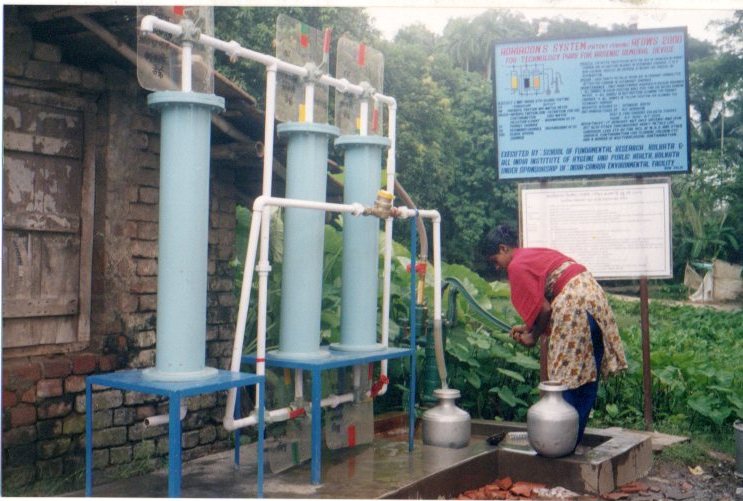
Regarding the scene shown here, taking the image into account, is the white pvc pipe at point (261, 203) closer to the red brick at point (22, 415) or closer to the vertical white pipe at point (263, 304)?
the vertical white pipe at point (263, 304)

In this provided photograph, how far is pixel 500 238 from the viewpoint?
5336 mm

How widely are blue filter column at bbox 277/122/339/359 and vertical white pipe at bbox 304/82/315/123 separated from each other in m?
0.11

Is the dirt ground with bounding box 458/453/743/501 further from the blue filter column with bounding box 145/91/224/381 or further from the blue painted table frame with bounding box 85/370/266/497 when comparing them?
the blue filter column with bounding box 145/91/224/381

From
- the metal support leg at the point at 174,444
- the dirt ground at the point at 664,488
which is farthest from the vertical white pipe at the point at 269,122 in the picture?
the dirt ground at the point at 664,488

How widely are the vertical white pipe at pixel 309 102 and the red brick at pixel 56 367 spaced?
1929 mm

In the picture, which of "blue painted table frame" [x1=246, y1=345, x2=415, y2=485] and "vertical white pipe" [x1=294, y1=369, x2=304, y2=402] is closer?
"blue painted table frame" [x1=246, y1=345, x2=415, y2=485]

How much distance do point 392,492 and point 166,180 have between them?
6.32 feet

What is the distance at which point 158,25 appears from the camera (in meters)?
3.82

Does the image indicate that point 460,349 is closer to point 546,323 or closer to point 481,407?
point 481,407

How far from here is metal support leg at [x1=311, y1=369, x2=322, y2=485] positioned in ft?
14.0

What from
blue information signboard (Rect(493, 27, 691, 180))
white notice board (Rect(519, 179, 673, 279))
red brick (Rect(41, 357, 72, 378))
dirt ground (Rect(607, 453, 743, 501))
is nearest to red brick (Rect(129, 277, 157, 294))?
red brick (Rect(41, 357, 72, 378))

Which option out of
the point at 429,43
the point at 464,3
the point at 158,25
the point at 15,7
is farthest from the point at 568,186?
the point at 429,43

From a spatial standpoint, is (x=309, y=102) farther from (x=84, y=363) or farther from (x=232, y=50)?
(x=84, y=363)

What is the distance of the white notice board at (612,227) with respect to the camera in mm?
5934
